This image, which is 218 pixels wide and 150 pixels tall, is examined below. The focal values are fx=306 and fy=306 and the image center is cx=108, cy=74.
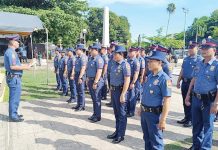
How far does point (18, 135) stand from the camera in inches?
252

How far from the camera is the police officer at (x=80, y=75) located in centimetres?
860

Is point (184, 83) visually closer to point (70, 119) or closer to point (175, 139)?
point (175, 139)

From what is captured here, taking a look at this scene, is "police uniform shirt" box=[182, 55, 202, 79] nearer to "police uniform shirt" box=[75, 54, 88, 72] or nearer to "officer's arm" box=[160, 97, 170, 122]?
"police uniform shirt" box=[75, 54, 88, 72]

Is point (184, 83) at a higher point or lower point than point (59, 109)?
higher

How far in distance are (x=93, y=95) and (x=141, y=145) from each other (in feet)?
7.12

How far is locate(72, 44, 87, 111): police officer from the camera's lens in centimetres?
860

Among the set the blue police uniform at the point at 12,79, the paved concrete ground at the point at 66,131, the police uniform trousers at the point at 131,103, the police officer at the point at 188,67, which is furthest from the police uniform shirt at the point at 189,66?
the blue police uniform at the point at 12,79

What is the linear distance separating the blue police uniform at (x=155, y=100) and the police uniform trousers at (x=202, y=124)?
103cm

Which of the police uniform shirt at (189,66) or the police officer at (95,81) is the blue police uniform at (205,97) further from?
the police officer at (95,81)

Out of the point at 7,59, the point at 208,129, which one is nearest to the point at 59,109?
the point at 7,59

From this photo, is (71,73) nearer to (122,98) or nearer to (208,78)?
(122,98)

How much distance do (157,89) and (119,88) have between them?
180 cm

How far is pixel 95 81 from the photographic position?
746cm

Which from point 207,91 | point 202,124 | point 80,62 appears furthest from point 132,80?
point 207,91
